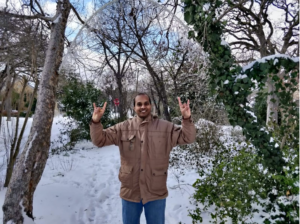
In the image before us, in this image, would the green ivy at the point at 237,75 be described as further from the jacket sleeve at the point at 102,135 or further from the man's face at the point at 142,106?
the jacket sleeve at the point at 102,135

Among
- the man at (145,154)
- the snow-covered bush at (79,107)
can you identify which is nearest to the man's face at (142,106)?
the man at (145,154)

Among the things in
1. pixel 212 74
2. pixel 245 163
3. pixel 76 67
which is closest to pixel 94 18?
pixel 76 67

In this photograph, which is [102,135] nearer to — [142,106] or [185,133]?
[142,106]

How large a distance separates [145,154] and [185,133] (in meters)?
0.38

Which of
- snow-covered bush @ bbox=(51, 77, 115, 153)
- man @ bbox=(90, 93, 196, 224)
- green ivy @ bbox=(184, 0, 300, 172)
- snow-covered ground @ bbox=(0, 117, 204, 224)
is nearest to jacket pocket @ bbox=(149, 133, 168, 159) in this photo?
man @ bbox=(90, 93, 196, 224)

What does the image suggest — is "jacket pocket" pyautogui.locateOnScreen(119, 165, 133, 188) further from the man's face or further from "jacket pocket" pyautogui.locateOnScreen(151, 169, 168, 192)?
the man's face

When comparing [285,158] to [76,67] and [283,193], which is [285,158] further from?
[76,67]

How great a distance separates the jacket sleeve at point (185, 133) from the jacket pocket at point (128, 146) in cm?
34

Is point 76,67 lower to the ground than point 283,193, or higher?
higher

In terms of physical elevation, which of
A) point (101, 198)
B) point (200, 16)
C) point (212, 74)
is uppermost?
point (200, 16)

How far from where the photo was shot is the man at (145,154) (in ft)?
5.98

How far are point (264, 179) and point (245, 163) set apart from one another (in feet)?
0.77

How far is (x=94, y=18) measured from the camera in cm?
315

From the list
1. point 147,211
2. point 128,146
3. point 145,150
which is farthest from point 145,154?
point 147,211
